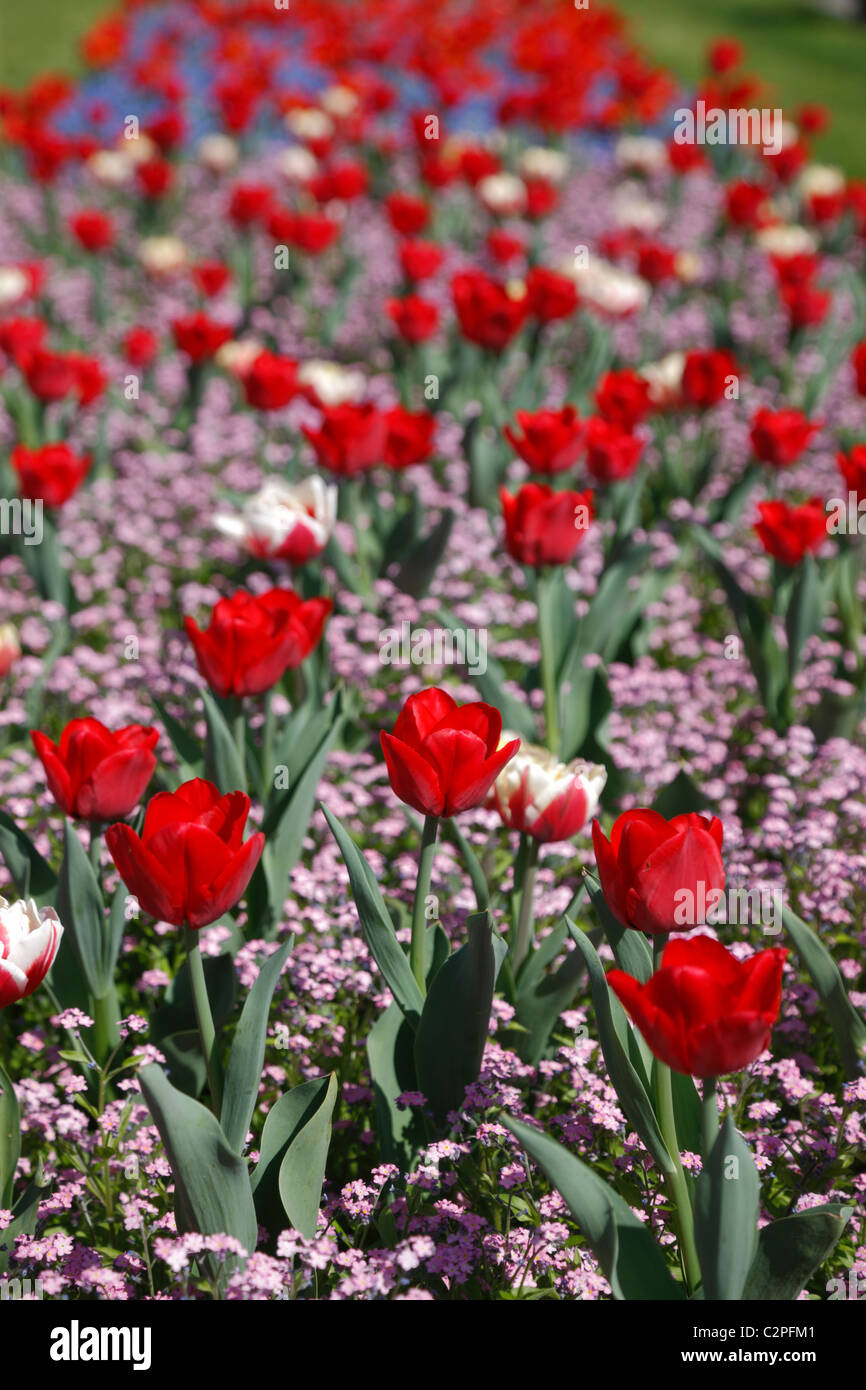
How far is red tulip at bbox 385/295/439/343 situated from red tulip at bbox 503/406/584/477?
168cm

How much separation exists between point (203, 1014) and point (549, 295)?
351 centimetres

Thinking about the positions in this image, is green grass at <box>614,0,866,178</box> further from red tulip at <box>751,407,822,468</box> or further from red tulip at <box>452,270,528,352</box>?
red tulip at <box>751,407,822,468</box>

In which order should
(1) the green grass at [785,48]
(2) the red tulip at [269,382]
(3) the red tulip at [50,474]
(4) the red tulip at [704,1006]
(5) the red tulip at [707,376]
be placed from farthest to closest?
(1) the green grass at [785,48] < (2) the red tulip at [269,382] < (5) the red tulip at [707,376] < (3) the red tulip at [50,474] < (4) the red tulip at [704,1006]

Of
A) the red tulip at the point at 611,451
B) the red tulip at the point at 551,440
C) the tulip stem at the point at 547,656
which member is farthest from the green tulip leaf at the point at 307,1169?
the red tulip at the point at 611,451

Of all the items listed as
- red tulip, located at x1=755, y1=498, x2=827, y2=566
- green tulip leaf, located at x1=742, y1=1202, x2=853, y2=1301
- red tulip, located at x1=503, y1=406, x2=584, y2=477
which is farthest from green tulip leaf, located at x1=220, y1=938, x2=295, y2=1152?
red tulip, located at x1=755, y1=498, x2=827, y2=566

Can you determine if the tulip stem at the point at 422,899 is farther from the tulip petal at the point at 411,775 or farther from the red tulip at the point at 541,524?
the red tulip at the point at 541,524

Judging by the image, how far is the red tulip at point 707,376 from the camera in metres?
4.17

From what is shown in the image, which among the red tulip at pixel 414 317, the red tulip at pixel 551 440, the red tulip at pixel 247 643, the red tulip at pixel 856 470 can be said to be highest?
the red tulip at pixel 414 317

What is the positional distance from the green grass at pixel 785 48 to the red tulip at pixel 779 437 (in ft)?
26.7

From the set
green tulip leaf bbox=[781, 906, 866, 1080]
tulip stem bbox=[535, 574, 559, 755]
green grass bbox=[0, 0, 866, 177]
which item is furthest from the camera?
green grass bbox=[0, 0, 866, 177]

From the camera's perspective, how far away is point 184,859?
1.69 m

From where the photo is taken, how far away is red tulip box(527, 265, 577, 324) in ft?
15.7

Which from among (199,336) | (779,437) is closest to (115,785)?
(779,437)

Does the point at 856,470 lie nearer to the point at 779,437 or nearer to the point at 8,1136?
the point at 779,437
